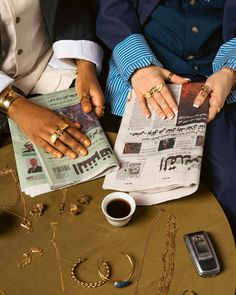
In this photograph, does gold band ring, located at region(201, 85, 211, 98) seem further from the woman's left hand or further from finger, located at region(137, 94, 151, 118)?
finger, located at region(137, 94, 151, 118)

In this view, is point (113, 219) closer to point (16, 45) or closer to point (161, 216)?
point (161, 216)

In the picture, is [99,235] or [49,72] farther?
[49,72]

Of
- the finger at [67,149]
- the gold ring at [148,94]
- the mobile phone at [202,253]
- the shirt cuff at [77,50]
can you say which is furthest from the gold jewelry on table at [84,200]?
the shirt cuff at [77,50]

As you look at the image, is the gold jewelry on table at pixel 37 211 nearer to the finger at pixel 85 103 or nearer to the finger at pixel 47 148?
the finger at pixel 47 148

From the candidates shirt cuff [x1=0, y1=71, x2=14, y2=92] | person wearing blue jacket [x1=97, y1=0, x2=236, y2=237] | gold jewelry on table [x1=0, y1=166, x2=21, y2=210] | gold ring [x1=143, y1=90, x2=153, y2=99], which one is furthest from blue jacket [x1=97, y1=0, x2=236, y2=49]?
gold jewelry on table [x1=0, y1=166, x2=21, y2=210]

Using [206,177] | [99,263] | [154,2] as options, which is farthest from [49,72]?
[99,263]

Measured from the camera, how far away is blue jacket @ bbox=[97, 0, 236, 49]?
1.21 m

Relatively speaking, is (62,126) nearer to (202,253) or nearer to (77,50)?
(77,50)

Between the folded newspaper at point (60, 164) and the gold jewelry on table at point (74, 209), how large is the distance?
7cm

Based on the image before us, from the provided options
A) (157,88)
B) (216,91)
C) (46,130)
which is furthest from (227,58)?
(46,130)

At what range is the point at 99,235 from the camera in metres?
0.87

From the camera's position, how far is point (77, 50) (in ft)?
4.09

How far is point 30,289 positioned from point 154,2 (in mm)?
848

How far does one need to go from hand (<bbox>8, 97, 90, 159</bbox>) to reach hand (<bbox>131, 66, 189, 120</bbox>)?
0.20 m
